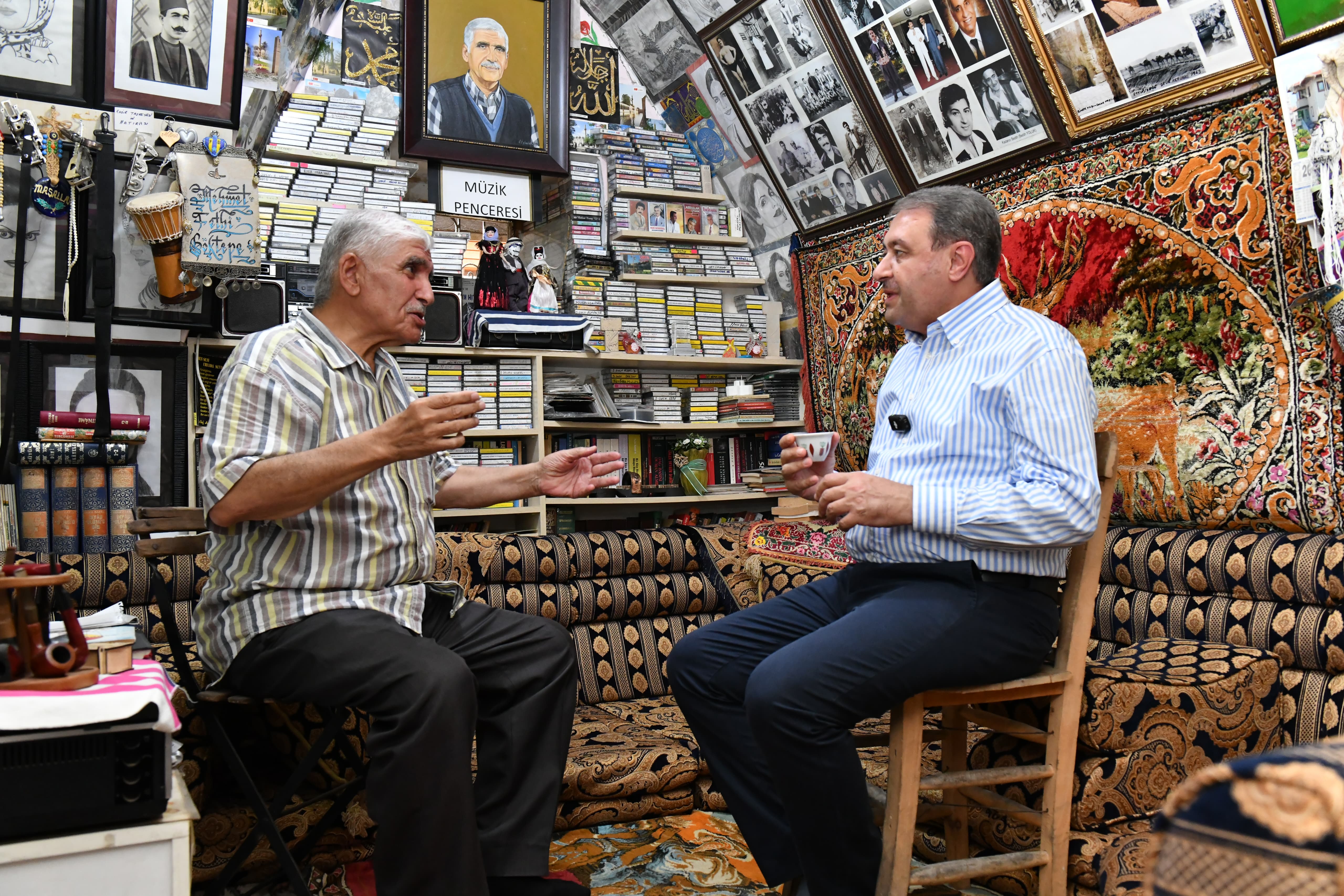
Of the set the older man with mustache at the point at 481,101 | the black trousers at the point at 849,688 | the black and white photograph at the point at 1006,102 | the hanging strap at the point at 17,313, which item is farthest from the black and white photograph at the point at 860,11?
the hanging strap at the point at 17,313

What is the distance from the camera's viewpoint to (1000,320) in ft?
7.00

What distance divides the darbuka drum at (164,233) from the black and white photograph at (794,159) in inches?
106

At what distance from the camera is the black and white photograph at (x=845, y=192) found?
4.53 metres

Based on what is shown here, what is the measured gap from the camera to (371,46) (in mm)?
4770

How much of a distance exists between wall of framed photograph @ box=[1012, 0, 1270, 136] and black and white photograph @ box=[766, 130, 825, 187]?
131 centimetres

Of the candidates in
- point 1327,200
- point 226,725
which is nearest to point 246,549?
point 226,725

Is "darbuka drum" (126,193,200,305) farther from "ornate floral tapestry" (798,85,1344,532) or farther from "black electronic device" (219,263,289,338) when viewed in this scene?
"ornate floral tapestry" (798,85,1344,532)

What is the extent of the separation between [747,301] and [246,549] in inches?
149

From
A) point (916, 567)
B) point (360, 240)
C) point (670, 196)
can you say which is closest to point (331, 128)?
point (670, 196)

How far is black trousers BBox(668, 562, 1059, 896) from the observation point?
181 centimetres

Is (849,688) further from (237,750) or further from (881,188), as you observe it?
(881,188)

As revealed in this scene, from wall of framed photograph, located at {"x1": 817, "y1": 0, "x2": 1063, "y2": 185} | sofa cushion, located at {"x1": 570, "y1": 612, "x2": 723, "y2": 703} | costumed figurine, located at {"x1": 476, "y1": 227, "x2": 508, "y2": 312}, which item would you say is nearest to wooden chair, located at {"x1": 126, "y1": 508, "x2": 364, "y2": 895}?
sofa cushion, located at {"x1": 570, "y1": 612, "x2": 723, "y2": 703}

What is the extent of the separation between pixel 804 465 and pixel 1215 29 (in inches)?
80.9

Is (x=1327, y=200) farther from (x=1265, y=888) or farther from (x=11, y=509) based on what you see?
(x=11, y=509)
